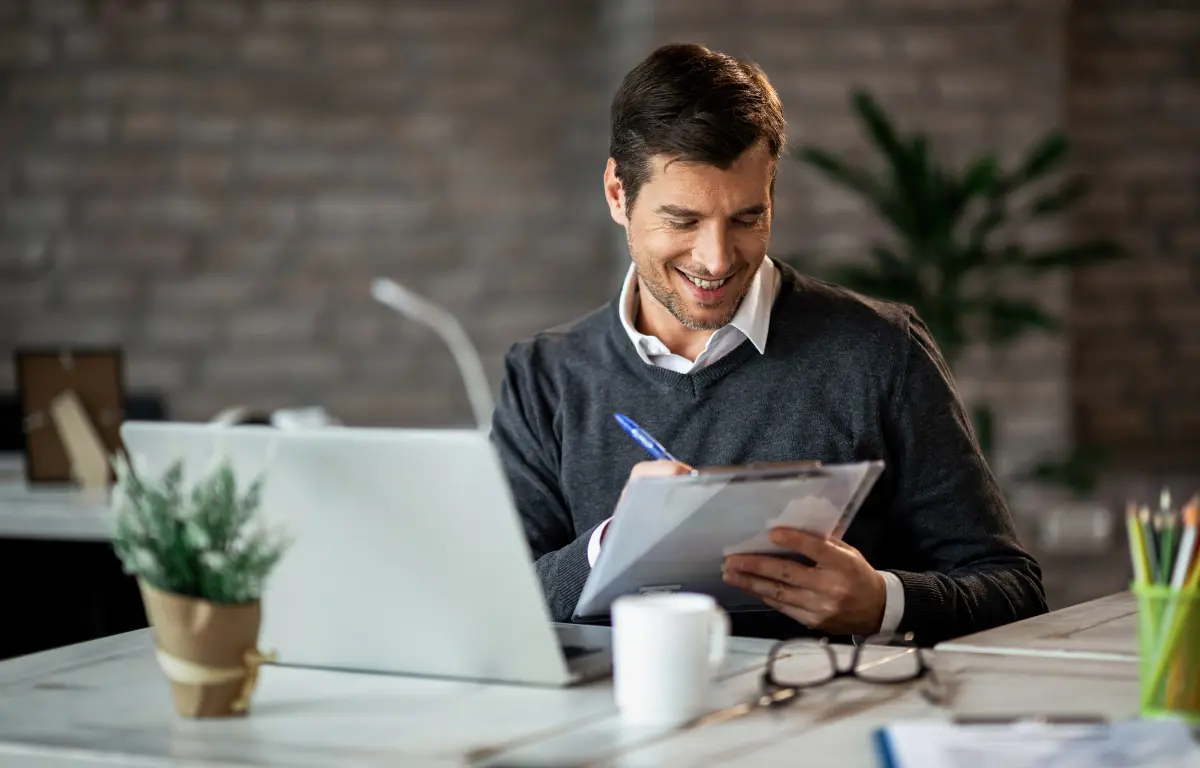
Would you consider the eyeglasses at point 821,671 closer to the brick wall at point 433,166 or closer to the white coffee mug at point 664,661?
the white coffee mug at point 664,661

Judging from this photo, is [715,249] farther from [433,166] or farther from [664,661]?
[433,166]

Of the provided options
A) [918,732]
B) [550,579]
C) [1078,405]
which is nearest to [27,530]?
[550,579]

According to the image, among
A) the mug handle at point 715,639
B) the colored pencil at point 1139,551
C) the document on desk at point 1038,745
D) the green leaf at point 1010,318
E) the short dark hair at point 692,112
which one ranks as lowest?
the green leaf at point 1010,318

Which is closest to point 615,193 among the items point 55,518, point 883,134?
point 55,518

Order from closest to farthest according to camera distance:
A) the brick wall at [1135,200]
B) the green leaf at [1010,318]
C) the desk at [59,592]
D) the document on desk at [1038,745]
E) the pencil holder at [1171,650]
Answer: the document on desk at [1038,745]
the pencil holder at [1171,650]
the desk at [59,592]
the green leaf at [1010,318]
the brick wall at [1135,200]

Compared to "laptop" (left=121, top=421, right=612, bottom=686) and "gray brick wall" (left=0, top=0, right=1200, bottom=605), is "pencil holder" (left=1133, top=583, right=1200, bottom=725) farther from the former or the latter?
"gray brick wall" (left=0, top=0, right=1200, bottom=605)

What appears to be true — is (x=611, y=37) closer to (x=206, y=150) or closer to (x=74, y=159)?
(x=206, y=150)

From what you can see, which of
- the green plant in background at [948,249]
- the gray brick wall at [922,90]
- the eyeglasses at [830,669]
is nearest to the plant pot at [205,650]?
the eyeglasses at [830,669]

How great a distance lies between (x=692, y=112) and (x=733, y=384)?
35 centimetres

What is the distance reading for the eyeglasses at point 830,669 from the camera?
127 centimetres

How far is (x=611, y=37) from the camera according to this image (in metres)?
4.34

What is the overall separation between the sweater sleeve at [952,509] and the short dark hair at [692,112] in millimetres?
352

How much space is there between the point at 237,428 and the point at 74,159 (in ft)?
10.4

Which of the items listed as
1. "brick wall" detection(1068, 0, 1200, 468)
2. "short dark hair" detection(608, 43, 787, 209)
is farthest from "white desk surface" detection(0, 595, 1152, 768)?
"brick wall" detection(1068, 0, 1200, 468)
